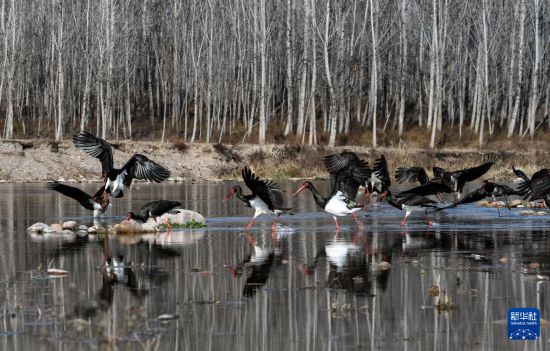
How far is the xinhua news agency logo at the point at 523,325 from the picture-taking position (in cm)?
1002

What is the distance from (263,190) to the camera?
2023 centimetres

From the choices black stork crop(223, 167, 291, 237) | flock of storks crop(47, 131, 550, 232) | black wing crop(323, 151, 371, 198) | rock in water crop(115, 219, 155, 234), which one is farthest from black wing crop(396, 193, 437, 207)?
rock in water crop(115, 219, 155, 234)

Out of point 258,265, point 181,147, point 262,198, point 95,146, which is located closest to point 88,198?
point 95,146

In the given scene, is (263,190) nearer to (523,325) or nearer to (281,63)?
(523,325)

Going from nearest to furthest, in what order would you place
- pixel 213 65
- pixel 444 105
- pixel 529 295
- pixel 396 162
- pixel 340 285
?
pixel 529 295, pixel 340 285, pixel 396 162, pixel 213 65, pixel 444 105

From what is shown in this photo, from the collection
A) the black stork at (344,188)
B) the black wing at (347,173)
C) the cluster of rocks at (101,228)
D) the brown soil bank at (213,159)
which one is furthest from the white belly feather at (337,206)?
the brown soil bank at (213,159)

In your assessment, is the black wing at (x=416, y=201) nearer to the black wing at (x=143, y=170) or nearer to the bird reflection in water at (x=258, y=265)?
the bird reflection in water at (x=258, y=265)

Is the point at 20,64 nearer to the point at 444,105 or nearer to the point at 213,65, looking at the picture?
the point at 213,65

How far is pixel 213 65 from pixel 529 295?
60954mm

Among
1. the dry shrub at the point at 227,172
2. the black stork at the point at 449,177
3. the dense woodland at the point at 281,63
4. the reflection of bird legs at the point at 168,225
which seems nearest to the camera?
the reflection of bird legs at the point at 168,225

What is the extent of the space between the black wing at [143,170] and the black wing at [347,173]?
392cm

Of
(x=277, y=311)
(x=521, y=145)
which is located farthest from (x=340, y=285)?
(x=521, y=145)

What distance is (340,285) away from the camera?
43.5 ft

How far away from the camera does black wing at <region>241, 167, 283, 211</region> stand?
19.5 metres
